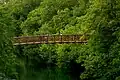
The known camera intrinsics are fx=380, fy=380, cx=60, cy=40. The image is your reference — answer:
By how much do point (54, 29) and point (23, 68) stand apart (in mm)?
4929

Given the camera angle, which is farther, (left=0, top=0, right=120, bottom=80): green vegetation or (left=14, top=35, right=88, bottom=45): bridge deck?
(left=14, top=35, right=88, bottom=45): bridge deck

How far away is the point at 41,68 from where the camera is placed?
3531 centimetres

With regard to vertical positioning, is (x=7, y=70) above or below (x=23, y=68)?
above

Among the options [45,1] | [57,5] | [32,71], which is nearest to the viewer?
[32,71]

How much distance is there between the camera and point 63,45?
3117cm

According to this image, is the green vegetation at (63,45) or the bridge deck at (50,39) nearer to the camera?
the green vegetation at (63,45)

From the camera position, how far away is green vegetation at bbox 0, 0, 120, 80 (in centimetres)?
1734

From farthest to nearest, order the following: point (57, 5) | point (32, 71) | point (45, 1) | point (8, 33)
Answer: point (45, 1), point (57, 5), point (32, 71), point (8, 33)

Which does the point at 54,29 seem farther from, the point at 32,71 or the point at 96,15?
the point at 96,15

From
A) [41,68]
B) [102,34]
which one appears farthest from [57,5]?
[102,34]

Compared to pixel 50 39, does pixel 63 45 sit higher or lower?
lower

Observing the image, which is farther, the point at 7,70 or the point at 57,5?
the point at 57,5

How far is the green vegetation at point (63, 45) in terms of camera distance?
17.3 meters

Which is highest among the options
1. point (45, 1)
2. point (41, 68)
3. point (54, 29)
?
point (45, 1)
